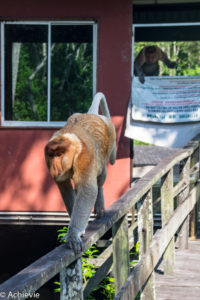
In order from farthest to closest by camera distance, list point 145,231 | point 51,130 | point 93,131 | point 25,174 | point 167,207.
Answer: point 25,174 → point 51,130 → point 167,207 → point 145,231 → point 93,131

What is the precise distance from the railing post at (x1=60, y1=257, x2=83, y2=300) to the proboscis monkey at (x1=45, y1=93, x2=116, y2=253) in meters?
0.09

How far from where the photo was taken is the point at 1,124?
7.65 meters

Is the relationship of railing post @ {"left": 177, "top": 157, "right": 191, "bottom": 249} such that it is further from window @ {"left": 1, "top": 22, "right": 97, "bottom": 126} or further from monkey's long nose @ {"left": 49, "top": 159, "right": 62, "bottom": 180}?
monkey's long nose @ {"left": 49, "top": 159, "right": 62, "bottom": 180}

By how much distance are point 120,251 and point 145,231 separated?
0.89m

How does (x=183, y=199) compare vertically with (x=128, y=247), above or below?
below

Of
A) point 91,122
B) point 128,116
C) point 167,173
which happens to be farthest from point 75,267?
point 128,116

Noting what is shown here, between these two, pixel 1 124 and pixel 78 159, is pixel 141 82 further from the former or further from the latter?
pixel 78 159

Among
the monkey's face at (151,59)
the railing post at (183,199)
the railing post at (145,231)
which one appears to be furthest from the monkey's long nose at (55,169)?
the monkey's face at (151,59)

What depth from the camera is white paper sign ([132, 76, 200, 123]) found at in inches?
298

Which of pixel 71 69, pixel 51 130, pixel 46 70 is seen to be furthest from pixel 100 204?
pixel 71 69

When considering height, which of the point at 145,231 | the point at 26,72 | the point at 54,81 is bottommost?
the point at 145,231

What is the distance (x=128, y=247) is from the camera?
360 cm

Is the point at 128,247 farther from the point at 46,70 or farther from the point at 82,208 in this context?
the point at 46,70

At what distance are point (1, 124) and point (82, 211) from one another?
4.91 metres
